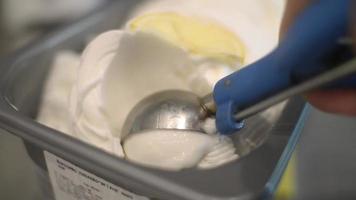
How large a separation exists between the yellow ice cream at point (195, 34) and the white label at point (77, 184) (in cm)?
13

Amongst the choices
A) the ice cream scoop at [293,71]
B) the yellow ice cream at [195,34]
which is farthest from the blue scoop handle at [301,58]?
the yellow ice cream at [195,34]

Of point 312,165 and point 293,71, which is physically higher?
point 293,71

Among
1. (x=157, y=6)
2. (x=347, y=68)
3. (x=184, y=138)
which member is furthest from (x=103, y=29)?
(x=347, y=68)

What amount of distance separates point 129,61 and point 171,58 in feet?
A: 0.11

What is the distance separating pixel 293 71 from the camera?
0.71ft

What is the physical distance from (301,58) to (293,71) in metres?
0.01

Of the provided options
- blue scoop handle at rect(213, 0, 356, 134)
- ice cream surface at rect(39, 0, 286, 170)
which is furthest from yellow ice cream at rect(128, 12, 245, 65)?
blue scoop handle at rect(213, 0, 356, 134)

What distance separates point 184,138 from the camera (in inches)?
12.1

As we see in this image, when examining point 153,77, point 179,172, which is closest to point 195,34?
point 153,77

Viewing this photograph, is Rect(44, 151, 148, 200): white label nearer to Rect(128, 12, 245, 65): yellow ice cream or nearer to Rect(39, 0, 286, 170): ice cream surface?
Rect(39, 0, 286, 170): ice cream surface

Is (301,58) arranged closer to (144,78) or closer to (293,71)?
(293,71)

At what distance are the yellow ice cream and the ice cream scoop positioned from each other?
67 millimetres

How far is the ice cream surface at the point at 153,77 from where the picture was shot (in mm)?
305

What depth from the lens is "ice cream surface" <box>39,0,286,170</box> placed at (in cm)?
31
